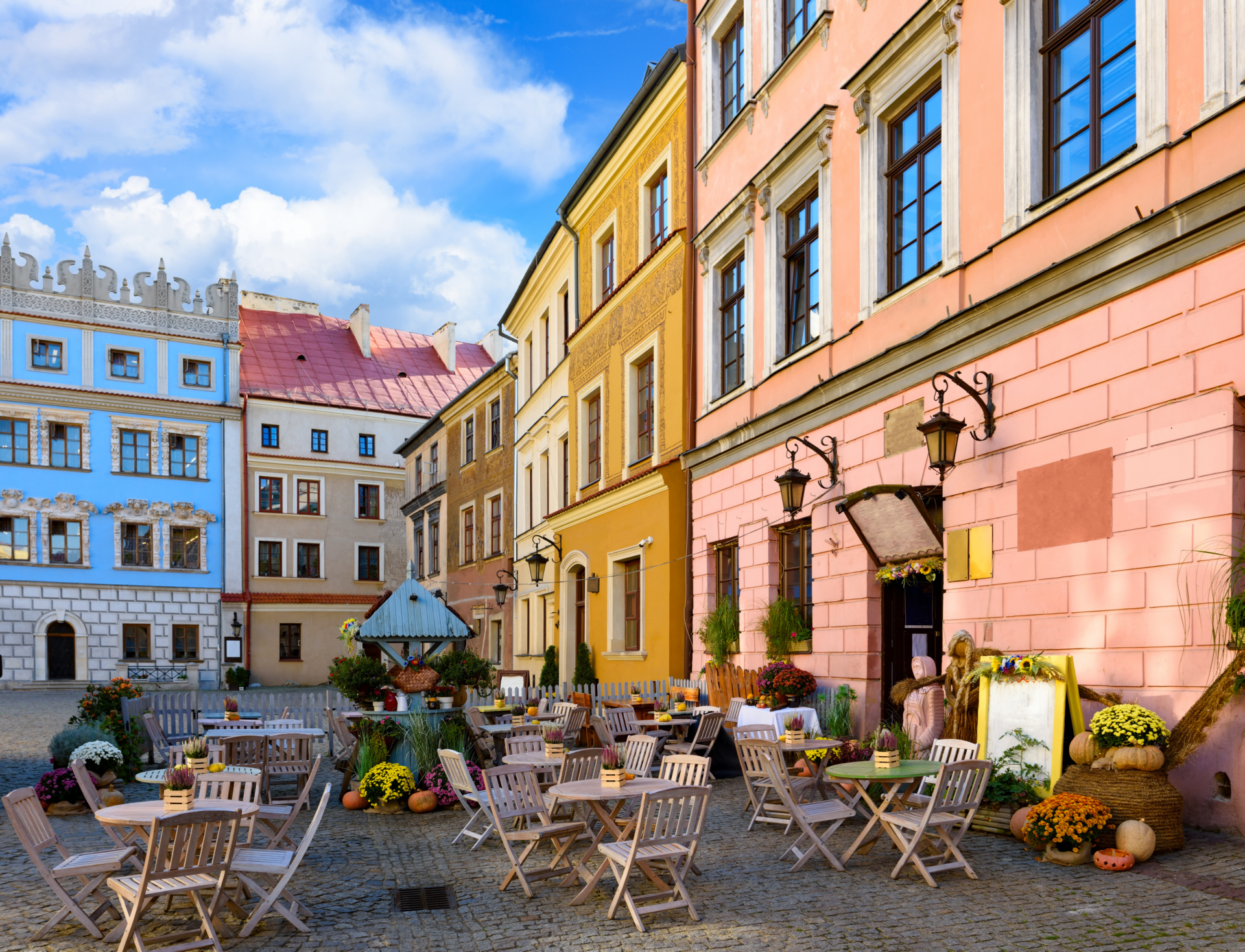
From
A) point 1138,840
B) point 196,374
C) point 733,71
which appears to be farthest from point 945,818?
point 196,374

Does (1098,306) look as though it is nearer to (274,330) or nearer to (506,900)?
(506,900)

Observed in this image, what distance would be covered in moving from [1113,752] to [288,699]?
46.1 ft

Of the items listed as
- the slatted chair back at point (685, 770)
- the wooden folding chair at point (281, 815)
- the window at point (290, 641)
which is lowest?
the window at point (290, 641)

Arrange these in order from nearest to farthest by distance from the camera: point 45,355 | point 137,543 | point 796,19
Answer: point 796,19
point 45,355
point 137,543

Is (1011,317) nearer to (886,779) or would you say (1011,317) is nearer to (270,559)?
(886,779)

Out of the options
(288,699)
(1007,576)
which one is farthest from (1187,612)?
(288,699)

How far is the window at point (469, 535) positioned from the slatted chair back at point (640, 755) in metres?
24.2

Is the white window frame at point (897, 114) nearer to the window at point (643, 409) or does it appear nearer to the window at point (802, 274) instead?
the window at point (802, 274)

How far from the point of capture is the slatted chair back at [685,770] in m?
7.59

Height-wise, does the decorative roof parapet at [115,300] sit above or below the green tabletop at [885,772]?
above

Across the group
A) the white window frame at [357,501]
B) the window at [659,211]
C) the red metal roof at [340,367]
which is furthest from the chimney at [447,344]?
the window at [659,211]

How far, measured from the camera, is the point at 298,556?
41875mm

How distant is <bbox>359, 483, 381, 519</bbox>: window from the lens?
1722 inches

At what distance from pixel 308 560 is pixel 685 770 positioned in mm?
36771
